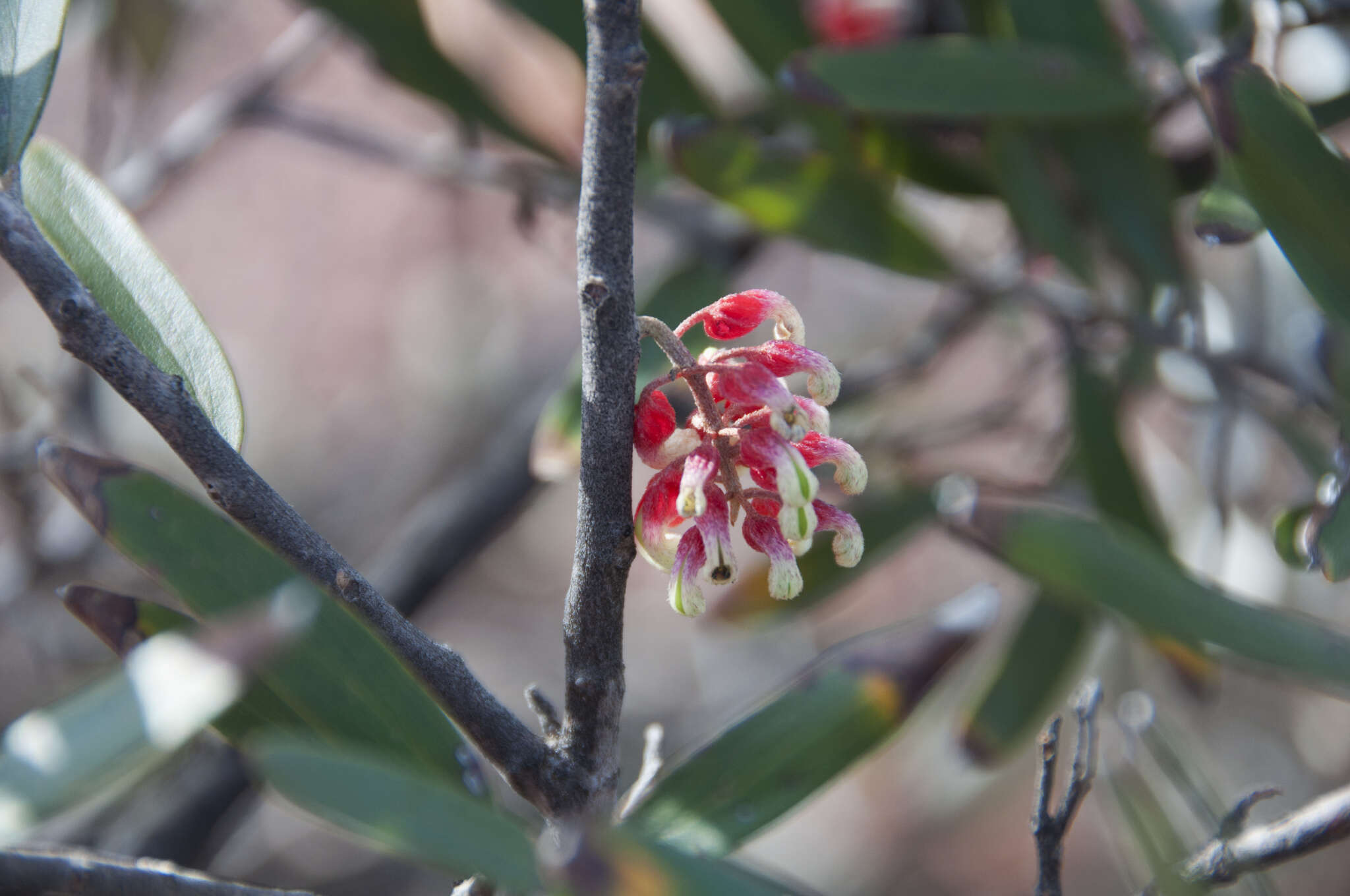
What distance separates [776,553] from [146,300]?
37 centimetres

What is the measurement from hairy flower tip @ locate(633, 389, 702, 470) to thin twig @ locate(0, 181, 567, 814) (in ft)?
0.51

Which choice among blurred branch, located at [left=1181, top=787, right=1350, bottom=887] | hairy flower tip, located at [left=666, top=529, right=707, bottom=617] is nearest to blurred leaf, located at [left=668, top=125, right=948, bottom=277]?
hairy flower tip, located at [left=666, top=529, right=707, bottom=617]

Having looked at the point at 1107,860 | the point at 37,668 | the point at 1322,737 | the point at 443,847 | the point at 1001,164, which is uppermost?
the point at 443,847

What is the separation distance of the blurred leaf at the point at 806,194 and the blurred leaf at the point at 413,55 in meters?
0.28

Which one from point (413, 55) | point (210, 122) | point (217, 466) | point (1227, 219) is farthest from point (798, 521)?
point (210, 122)

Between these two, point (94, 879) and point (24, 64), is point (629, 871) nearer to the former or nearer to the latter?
point (94, 879)

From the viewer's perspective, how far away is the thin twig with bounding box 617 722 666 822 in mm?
590

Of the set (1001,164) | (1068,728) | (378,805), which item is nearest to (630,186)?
(378,805)

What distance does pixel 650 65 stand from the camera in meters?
1.07

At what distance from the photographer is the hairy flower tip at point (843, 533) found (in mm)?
496

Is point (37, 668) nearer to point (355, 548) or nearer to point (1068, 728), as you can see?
point (355, 548)

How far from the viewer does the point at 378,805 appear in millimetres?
348

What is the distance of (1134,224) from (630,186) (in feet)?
2.76

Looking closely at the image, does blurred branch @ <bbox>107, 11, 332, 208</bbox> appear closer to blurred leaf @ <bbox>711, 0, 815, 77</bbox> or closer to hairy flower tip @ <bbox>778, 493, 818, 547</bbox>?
blurred leaf @ <bbox>711, 0, 815, 77</bbox>
